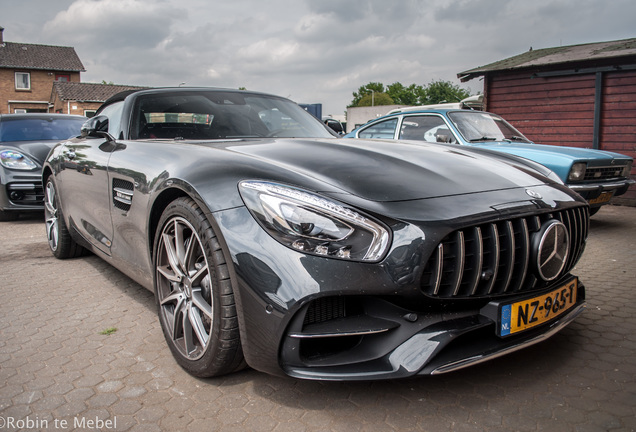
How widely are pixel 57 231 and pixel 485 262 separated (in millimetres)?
4000

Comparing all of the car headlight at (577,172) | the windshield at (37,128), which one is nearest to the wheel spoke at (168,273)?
the car headlight at (577,172)

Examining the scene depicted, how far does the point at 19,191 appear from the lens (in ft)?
23.4

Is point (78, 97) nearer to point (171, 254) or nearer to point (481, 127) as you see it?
point (481, 127)

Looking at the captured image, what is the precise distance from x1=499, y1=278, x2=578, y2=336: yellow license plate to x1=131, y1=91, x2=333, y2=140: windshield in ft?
6.32

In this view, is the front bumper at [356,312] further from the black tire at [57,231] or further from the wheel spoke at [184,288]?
the black tire at [57,231]

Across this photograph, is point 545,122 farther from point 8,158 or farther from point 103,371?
point 103,371

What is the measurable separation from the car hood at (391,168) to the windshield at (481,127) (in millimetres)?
3851

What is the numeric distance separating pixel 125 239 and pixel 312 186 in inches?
59.9

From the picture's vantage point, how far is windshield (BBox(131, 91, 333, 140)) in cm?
327

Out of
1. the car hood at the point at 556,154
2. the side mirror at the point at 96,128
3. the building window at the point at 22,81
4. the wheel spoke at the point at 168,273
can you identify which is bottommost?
the wheel spoke at the point at 168,273

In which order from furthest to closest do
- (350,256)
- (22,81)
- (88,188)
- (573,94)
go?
(22,81) → (573,94) → (88,188) → (350,256)

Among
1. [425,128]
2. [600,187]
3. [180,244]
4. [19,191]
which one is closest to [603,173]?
[600,187]

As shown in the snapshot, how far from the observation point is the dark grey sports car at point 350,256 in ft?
6.12

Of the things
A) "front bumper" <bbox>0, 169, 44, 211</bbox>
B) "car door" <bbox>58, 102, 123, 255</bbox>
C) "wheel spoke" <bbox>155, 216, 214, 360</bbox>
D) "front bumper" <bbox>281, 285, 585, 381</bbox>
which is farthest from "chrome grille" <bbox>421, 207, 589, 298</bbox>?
"front bumper" <bbox>0, 169, 44, 211</bbox>
